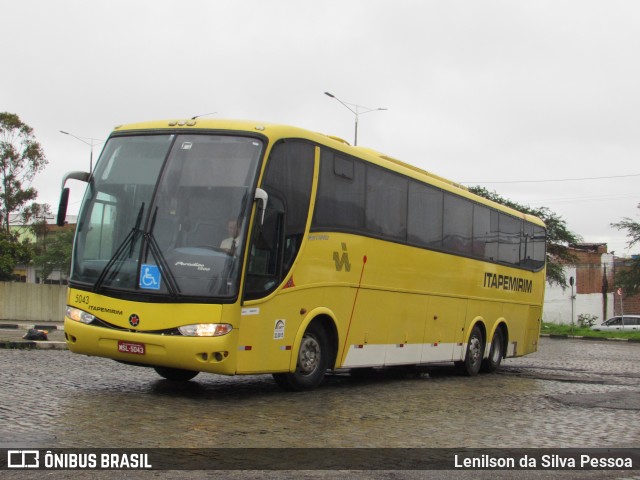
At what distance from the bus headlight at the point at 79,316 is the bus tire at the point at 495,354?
34.7ft

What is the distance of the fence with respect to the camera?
42.8 meters

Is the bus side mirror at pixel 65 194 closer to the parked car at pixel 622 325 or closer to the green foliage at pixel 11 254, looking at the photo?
the green foliage at pixel 11 254

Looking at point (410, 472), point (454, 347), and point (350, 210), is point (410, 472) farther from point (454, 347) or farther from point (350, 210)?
point (454, 347)

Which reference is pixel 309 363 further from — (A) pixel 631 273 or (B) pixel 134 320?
(A) pixel 631 273

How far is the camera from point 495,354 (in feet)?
62.5

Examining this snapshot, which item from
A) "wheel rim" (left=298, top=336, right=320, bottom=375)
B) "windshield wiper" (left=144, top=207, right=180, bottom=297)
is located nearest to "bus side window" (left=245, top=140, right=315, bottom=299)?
"windshield wiper" (left=144, top=207, right=180, bottom=297)

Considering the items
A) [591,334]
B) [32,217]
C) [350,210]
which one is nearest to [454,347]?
[350,210]

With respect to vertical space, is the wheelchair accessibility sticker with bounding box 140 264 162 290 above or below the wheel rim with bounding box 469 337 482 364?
above

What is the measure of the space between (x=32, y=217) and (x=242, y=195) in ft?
155

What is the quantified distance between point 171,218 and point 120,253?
813mm

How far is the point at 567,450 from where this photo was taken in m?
8.16

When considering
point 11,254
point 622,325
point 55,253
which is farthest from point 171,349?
point 55,253

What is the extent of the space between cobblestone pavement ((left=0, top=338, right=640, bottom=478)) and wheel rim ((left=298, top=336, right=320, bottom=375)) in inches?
15.4

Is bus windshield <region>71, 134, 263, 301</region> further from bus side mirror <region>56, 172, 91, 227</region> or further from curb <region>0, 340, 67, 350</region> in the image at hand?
curb <region>0, 340, 67, 350</region>
